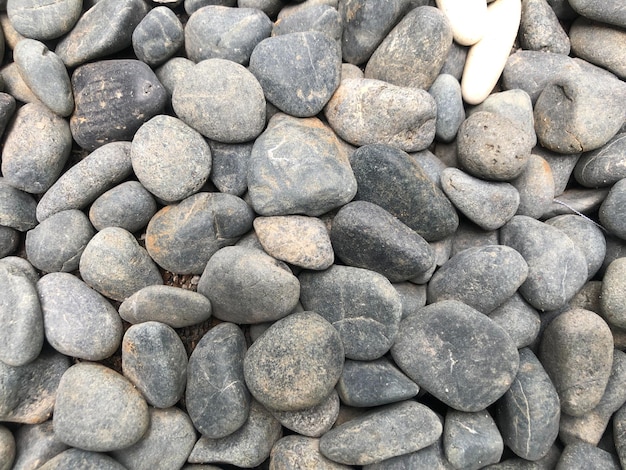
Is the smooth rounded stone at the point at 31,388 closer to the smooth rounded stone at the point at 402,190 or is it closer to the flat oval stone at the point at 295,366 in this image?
the flat oval stone at the point at 295,366

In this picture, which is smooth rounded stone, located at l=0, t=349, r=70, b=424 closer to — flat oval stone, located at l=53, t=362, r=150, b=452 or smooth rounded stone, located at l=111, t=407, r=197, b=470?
flat oval stone, located at l=53, t=362, r=150, b=452

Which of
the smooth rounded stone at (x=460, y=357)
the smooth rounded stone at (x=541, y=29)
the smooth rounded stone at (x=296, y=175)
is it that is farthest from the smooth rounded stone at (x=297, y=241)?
the smooth rounded stone at (x=541, y=29)

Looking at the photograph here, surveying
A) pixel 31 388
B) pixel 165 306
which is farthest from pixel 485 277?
pixel 31 388

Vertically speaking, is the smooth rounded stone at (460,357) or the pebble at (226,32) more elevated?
the pebble at (226,32)

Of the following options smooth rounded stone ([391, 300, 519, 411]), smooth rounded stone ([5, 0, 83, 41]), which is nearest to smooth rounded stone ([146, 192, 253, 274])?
smooth rounded stone ([391, 300, 519, 411])

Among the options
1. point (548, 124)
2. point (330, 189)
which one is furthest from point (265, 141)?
point (548, 124)

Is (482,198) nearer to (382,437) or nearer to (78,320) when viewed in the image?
(382,437)
